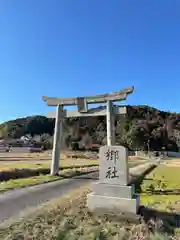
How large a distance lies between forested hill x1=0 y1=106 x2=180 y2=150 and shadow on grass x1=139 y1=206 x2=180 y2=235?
1796 inches

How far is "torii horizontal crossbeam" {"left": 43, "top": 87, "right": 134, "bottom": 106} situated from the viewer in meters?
15.4

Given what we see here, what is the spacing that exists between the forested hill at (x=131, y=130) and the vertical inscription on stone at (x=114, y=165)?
4484 cm

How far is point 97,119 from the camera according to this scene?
8031cm

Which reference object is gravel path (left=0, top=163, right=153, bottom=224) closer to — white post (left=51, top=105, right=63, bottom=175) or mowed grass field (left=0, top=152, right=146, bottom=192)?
mowed grass field (left=0, top=152, right=146, bottom=192)

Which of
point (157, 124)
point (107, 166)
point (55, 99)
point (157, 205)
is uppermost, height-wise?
point (157, 124)

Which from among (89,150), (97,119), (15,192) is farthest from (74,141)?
(15,192)

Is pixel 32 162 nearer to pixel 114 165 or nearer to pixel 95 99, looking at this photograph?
pixel 95 99

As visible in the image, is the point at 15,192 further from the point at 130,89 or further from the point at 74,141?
the point at 74,141

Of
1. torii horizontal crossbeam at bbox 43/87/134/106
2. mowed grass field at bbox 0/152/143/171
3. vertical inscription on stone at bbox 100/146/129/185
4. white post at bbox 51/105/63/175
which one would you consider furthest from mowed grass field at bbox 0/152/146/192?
vertical inscription on stone at bbox 100/146/129/185

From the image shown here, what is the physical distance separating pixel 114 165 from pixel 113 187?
658 millimetres

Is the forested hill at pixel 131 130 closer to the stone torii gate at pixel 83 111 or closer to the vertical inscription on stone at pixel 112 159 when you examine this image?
the stone torii gate at pixel 83 111

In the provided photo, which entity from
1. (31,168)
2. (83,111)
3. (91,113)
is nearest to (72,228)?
(83,111)

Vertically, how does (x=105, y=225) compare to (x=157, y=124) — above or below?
below

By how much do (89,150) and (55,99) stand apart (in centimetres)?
4513
